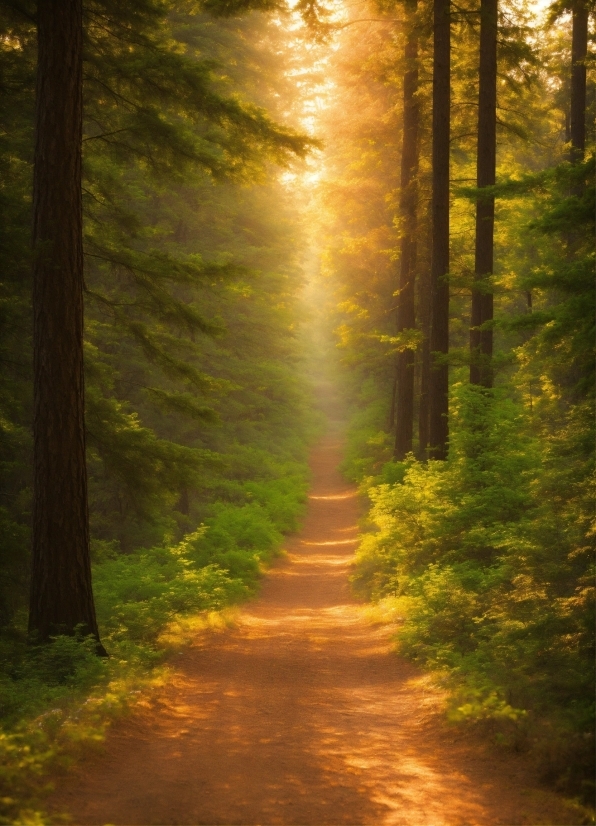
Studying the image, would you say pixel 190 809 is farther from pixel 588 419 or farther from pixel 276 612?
pixel 276 612

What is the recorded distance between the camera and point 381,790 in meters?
5.58

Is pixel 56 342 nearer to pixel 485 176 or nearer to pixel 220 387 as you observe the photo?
pixel 220 387

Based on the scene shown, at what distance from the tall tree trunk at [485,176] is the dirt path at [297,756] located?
6659 mm

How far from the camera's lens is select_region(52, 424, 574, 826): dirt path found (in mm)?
5148

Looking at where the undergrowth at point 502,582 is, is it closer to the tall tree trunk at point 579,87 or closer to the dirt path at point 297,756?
the dirt path at point 297,756

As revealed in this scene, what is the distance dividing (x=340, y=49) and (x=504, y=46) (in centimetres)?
739

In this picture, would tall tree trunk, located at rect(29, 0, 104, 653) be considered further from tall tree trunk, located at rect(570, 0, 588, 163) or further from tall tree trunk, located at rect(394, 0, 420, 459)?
tall tree trunk, located at rect(570, 0, 588, 163)

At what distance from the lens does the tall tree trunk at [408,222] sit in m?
17.9

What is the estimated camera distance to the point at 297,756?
6.27m

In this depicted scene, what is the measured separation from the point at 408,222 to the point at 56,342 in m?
12.6

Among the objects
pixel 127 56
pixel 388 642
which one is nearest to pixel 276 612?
pixel 388 642

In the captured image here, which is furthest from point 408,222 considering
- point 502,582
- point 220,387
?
point 502,582

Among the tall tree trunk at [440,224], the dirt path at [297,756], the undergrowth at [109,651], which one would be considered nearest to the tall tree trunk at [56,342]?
the undergrowth at [109,651]

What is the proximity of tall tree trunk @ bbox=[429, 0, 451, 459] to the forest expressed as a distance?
0.06m
